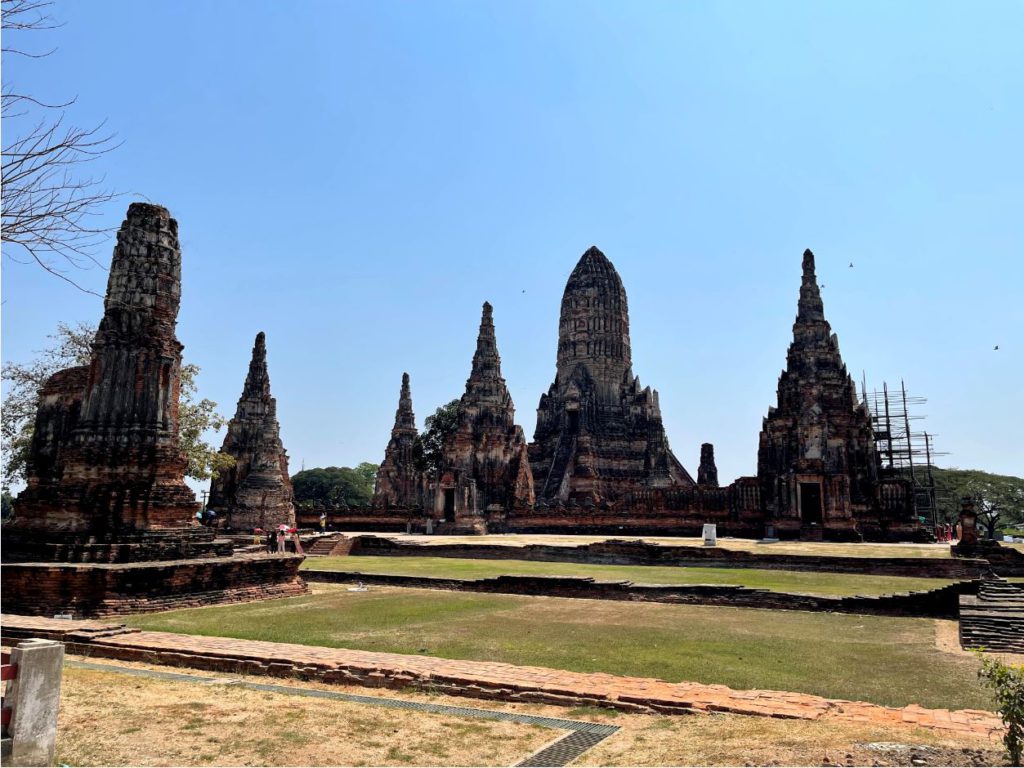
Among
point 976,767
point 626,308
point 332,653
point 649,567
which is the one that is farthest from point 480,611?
point 626,308

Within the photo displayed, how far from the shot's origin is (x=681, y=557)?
22094 mm

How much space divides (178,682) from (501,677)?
290 centimetres

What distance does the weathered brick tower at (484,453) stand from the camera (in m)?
39.7

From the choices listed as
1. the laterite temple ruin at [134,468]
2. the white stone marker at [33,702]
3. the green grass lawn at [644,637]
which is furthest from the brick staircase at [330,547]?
the white stone marker at [33,702]

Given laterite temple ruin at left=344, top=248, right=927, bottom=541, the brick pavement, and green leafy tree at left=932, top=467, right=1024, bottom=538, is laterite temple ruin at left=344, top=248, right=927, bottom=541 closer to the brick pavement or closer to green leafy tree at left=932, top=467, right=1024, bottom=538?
green leafy tree at left=932, top=467, right=1024, bottom=538

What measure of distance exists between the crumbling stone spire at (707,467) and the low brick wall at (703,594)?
3838cm

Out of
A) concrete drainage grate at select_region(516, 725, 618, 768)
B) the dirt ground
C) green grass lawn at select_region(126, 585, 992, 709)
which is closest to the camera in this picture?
the dirt ground

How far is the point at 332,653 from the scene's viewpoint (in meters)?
7.94

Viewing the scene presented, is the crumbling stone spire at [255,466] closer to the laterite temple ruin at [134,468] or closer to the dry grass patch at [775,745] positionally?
the laterite temple ruin at [134,468]

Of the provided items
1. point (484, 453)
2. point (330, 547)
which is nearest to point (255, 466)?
point (330, 547)

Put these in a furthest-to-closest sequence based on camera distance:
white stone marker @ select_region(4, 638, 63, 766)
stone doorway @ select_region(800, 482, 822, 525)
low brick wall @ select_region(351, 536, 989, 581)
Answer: stone doorway @ select_region(800, 482, 822, 525)
low brick wall @ select_region(351, 536, 989, 581)
white stone marker @ select_region(4, 638, 63, 766)

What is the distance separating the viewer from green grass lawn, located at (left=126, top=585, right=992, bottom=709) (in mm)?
7141

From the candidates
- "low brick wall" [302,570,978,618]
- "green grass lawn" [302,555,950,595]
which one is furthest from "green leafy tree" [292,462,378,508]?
"low brick wall" [302,570,978,618]

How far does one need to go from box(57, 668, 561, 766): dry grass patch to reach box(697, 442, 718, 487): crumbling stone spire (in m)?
47.6
